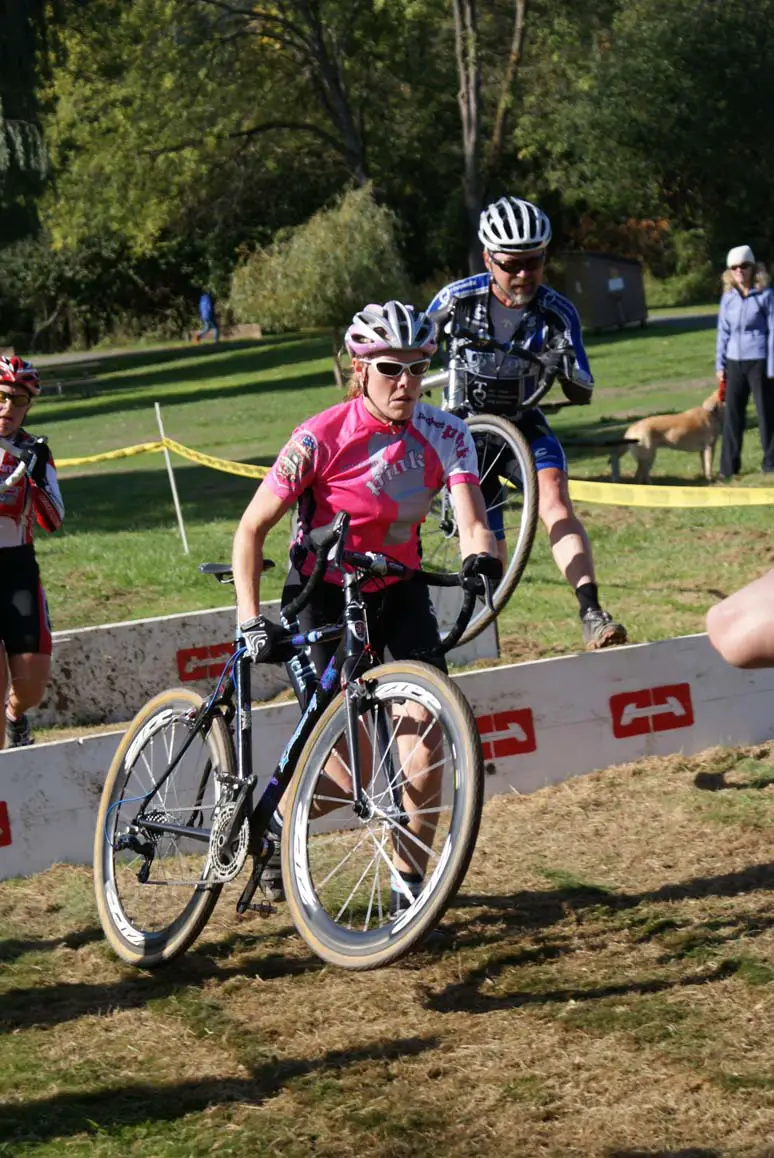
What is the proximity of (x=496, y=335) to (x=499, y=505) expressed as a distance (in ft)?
2.79

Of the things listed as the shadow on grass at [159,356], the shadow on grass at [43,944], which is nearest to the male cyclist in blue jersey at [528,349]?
the shadow on grass at [43,944]

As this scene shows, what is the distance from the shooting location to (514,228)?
740cm

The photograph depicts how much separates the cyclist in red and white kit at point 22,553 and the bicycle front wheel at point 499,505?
1.92 m

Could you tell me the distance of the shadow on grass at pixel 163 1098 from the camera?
176 inches

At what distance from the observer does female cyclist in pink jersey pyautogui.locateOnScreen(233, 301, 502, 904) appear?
5.52 m

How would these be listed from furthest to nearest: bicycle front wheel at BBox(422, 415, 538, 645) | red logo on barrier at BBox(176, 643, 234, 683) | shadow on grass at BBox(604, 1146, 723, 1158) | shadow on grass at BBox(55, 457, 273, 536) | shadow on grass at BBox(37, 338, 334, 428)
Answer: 1. shadow on grass at BBox(37, 338, 334, 428)
2. shadow on grass at BBox(55, 457, 273, 536)
3. red logo on barrier at BBox(176, 643, 234, 683)
4. bicycle front wheel at BBox(422, 415, 538, 645)
5. shadow on grass at BBox(604, 1146, 723, 1158)

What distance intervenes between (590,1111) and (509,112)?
53695 millimetres

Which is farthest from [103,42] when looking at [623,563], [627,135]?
[623,563]

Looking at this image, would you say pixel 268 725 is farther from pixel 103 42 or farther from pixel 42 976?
pixel 103 42

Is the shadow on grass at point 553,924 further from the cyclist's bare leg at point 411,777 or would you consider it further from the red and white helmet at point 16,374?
the red and white helmet at point 16,374

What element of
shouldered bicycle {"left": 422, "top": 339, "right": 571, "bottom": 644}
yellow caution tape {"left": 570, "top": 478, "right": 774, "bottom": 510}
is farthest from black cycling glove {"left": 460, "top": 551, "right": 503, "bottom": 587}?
yellow caution tape {"left": 570, "top": 478, "right": 774, "bottom": 510}

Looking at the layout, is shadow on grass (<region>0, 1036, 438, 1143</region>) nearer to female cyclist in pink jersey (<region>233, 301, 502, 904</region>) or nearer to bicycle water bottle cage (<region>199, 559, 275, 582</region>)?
female cyclist in pink jersey (<region>233, 301, 502, 904</region>)

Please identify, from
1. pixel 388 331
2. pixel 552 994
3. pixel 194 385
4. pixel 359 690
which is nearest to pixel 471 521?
pixel 388 331

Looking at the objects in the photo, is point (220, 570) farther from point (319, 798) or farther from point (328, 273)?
point (328, 273)
